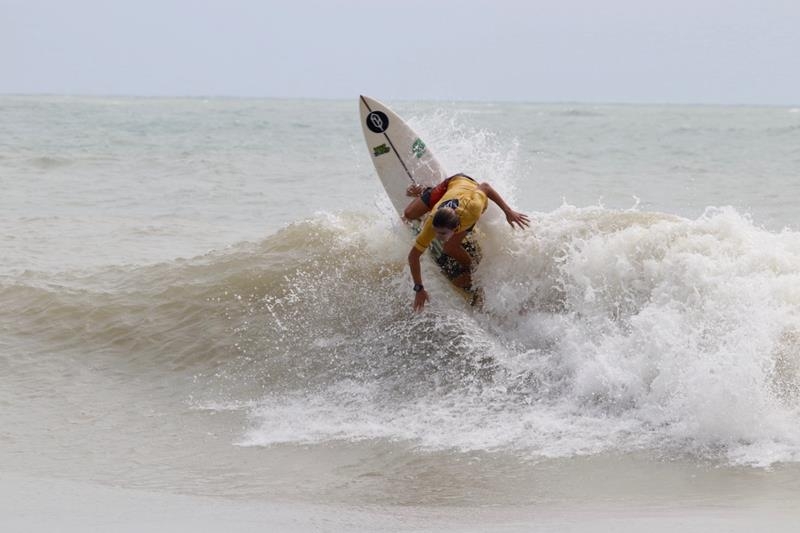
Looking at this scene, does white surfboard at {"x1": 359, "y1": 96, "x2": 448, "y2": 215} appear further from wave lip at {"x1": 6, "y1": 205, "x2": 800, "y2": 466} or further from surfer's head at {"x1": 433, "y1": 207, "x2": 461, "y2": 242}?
surfer's head at {"x1": 433, "y1": 207, "x2": 461, "y2": 242}

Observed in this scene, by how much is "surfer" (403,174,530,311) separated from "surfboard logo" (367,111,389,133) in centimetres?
111

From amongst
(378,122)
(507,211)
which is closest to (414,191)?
(507,211)

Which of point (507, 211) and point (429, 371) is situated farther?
point (507, 211)

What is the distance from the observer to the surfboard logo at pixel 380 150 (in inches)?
354

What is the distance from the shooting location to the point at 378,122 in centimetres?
911

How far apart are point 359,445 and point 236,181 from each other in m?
13.6

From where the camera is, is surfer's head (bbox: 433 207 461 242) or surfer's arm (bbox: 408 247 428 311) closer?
surfer's head (bbox: 433 207 461 242)

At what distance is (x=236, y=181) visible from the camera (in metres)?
18.6

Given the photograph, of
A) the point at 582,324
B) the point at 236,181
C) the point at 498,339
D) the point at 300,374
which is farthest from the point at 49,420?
the point at 236,181

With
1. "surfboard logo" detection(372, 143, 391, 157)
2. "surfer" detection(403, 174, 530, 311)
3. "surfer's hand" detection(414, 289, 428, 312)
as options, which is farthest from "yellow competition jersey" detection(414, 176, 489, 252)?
"surfboard logo" detection(372, 143, 391, 157)

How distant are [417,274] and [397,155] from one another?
245 cm

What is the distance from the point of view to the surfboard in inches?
347

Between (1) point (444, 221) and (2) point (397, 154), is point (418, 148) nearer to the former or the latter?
(2) point (397, 154)

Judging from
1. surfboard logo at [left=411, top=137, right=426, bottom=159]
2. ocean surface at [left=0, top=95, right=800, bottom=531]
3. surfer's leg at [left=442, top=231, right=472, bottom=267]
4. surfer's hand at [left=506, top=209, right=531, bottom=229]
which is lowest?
ocean surface at [left=0, top=95, right=800, bottom=531]
